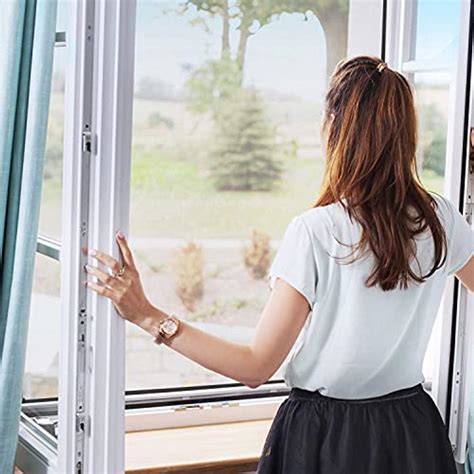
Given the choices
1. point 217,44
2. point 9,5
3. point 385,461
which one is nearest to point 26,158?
point 9,5

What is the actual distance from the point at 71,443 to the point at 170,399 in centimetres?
76

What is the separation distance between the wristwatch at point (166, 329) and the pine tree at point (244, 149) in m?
2.30

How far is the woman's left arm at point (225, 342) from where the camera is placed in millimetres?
1719

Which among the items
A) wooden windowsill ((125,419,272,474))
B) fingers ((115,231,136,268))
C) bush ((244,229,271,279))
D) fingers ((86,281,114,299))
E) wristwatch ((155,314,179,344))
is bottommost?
wooden windowsill ((125,419,272,474))

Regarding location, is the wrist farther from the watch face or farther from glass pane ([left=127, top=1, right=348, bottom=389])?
glass pane ([left=127, top=1, right=348, bottom=389])

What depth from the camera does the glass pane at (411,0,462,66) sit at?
2.21 metres

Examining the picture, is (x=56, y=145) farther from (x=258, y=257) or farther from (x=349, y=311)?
(x=258, y=257)

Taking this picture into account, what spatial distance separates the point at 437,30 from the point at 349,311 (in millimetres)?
851

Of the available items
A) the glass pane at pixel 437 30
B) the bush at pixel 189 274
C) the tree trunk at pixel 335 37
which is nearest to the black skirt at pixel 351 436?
the glass pane at pixel 437 30

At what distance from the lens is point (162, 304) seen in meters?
4.02

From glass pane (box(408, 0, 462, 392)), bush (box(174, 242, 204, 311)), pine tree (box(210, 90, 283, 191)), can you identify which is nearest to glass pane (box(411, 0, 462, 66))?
glass pane (box(408, 0, 462, 392))

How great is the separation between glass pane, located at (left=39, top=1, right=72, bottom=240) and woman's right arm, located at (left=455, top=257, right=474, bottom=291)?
837 mm

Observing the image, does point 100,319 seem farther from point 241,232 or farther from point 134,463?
point 241,232

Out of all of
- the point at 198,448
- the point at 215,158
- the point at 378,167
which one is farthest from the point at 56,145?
the point at 215,158
